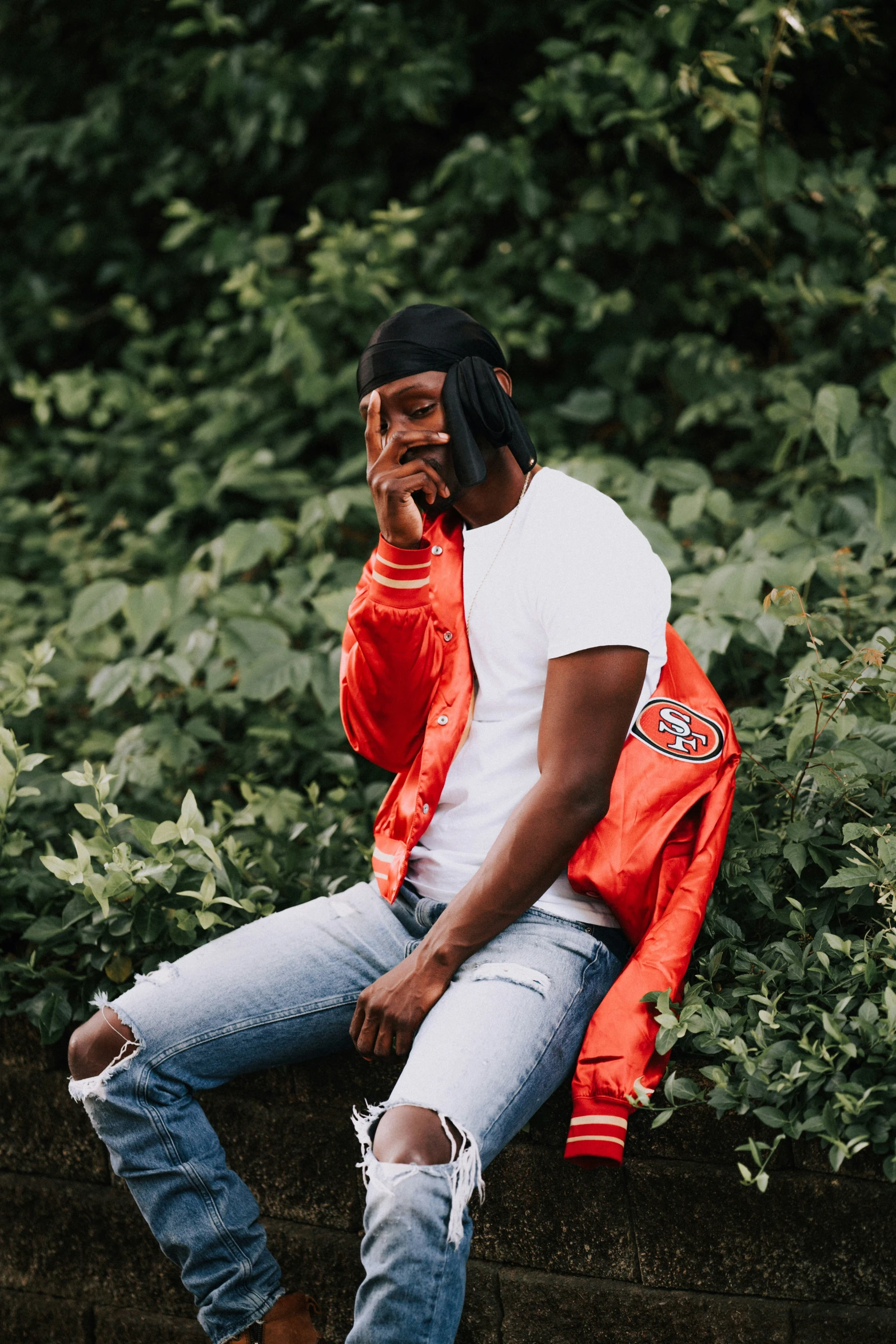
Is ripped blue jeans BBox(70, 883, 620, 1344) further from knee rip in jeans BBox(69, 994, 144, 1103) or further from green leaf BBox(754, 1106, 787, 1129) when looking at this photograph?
green leaf BBox(754, 1106, 787, 1129)

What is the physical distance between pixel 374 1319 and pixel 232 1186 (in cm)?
48

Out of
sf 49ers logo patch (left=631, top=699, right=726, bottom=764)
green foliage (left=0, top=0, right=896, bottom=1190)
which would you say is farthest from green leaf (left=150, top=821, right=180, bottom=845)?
sf 49ers logo patch (left=631, top=699, right=726, bottom=764)

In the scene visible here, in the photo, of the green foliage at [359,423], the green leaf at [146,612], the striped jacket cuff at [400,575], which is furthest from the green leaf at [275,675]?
the striped jacket cuff at [400,575]

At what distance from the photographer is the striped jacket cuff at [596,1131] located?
1.81 meters

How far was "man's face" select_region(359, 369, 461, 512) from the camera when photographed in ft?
6.79

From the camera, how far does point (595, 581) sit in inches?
75.4

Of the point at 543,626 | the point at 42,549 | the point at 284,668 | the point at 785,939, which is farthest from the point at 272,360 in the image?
the point at 785,939

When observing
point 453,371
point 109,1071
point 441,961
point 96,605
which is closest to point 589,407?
point 96,605

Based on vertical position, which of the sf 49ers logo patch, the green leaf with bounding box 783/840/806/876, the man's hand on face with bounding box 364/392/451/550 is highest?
the man's hand on face with bounding box 364/392/451/550

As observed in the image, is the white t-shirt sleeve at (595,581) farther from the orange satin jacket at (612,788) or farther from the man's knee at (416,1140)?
the man's knee at (416,1140)

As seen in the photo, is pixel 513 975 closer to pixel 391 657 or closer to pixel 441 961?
pixel 441 961

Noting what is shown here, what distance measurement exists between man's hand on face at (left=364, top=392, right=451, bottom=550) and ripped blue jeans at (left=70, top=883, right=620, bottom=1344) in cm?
68

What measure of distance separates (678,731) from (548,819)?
35 cm

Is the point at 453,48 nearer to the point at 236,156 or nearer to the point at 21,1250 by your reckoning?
the point at 236,156
